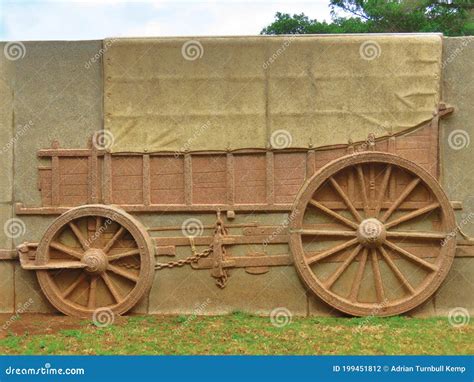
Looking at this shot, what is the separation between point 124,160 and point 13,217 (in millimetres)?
1595

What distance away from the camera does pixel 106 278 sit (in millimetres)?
8469

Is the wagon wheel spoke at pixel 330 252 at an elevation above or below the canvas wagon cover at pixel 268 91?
below

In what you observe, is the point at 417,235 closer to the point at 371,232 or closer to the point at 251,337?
the point at 371,232

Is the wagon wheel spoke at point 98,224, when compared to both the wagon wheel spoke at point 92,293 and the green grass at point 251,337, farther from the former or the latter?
the green grass at point 251,337

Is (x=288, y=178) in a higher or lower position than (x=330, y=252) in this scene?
higher

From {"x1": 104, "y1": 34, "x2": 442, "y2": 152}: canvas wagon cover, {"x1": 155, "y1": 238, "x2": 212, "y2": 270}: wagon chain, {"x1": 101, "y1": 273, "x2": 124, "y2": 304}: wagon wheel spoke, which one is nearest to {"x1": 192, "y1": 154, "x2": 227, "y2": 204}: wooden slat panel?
{"x1": 104, "y1": 34, "x2": 442, "y2": 152}: canvas wagon cover

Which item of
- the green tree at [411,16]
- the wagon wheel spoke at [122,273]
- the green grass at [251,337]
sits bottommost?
the green grass at [251,337]

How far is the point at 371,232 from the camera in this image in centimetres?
823

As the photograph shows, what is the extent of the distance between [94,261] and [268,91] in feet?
9.81

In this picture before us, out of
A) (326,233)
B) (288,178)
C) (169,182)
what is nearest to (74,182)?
(169,182)

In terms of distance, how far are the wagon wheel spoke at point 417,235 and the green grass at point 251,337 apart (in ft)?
3.23

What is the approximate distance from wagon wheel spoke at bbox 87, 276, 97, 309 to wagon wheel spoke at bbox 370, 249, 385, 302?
343 centimetres

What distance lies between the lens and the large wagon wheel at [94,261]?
27.4 ft

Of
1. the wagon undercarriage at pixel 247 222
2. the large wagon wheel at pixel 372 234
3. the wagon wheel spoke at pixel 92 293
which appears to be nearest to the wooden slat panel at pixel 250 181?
the wagon undercarriage at pixel 247 222
